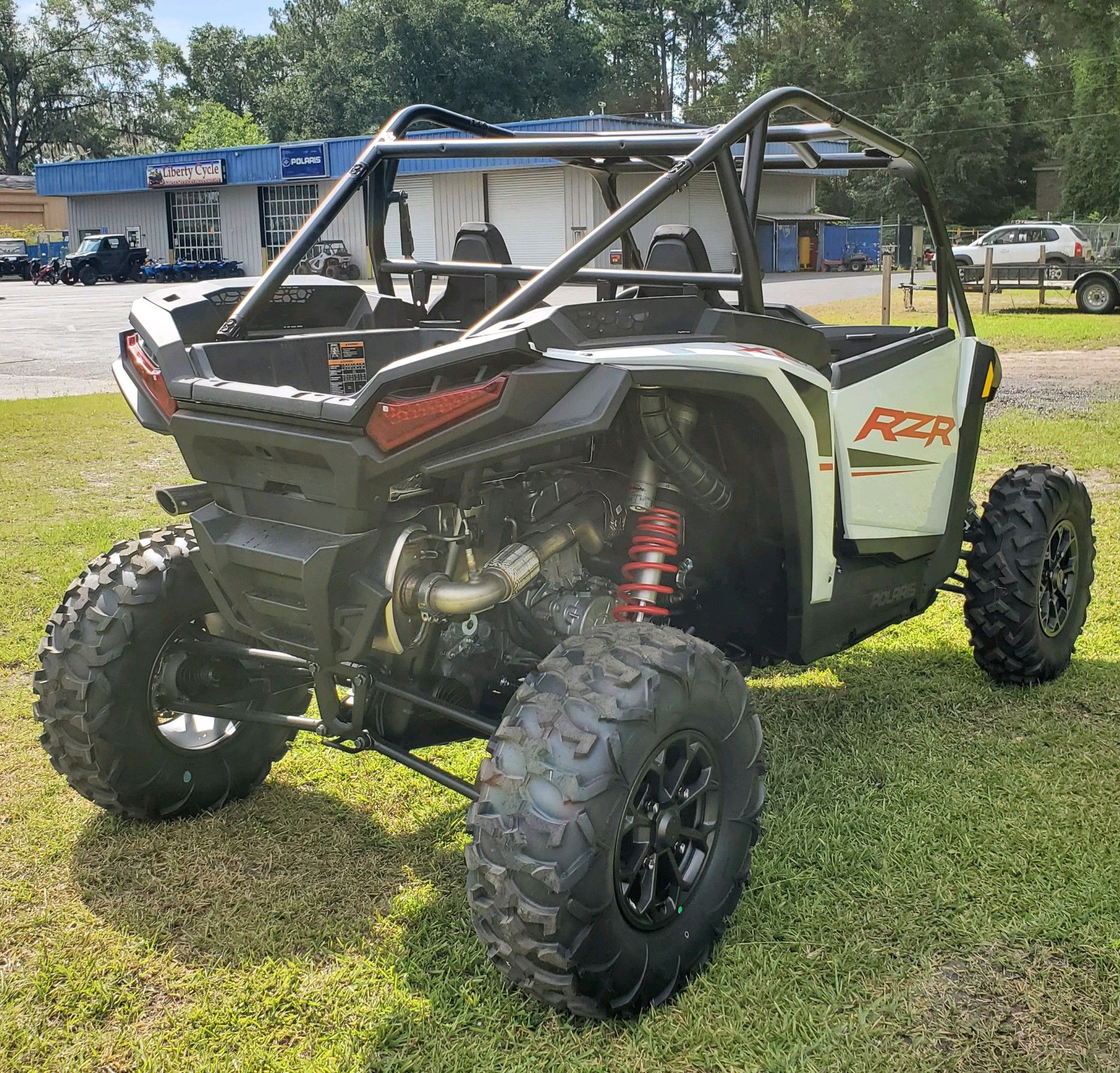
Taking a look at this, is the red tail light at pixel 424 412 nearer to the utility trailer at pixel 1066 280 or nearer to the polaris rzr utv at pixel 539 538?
the polaris rzr utv at pixel 539 538

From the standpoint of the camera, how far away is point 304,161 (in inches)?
1821

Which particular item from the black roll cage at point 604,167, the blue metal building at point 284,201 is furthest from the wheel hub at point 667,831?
the blue metal building at point 284,201

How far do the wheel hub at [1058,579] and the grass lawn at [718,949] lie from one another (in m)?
0.27

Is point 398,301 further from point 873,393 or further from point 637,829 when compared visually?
point 637,829

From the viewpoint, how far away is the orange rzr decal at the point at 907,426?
385cm

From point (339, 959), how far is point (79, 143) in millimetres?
92547

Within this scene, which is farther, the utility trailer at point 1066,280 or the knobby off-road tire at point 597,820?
the utility trailer at point 1066,280

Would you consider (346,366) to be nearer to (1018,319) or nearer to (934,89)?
(1018,319)

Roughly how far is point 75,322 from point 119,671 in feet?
Answer: 77.5

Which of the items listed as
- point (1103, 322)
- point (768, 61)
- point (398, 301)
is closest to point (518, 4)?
point (768, 61)

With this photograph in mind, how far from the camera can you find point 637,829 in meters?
2.76

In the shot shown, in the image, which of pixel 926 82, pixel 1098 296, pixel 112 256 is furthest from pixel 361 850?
pixel 926 82

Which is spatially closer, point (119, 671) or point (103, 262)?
point (119, 671)

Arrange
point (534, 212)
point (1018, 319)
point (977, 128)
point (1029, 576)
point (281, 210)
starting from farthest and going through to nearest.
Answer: point (977, 128)
point (281, 210)
point (534, 212)
point (1018, 319)
point (1029, 576)
